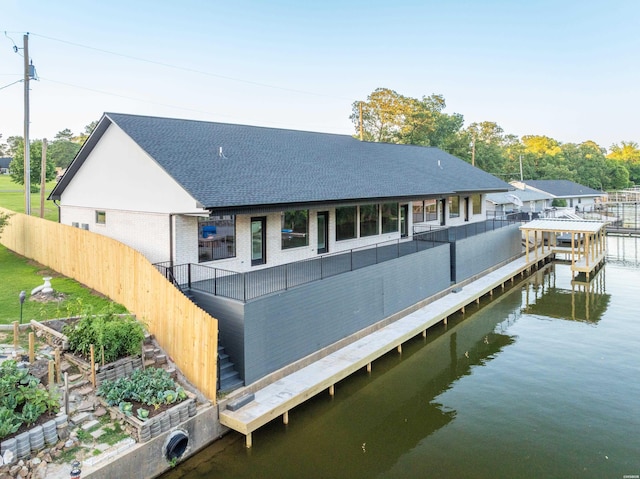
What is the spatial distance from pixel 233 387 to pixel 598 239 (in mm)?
29155

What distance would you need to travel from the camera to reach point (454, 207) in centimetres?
2738

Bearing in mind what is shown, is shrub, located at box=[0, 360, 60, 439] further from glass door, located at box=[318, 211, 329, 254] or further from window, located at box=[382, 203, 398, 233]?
window, located at box=[382, 203, 398, 233]

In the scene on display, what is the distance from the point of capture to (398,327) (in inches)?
619

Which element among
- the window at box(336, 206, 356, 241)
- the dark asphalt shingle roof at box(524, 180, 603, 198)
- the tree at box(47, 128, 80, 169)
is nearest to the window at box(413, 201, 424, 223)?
the window at box(336, 206, 356, 241)

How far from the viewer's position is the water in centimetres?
873

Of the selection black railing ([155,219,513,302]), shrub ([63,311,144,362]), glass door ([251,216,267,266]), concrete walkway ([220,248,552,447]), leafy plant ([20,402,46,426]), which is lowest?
concrete walkway ([220,248,552,447])

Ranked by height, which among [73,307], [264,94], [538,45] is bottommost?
[73,307]

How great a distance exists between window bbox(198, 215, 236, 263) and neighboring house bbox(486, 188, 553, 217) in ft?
92.3

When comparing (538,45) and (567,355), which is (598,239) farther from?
(538,45)

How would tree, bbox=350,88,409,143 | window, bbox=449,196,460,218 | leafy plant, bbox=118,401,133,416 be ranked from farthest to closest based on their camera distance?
tree, bbox=350,88,409,143
window, bbox=449,196,460,218
leafy plant, bbox=118,401,133,416

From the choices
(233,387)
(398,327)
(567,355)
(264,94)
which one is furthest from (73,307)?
(264,94)

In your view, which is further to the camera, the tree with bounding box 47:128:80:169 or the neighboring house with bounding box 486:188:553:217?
the tree with bounding box 47:128:80:169

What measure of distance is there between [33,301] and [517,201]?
41353 millimetres

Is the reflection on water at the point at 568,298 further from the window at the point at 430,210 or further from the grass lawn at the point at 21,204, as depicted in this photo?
the grass lawn at the point at 21,204
